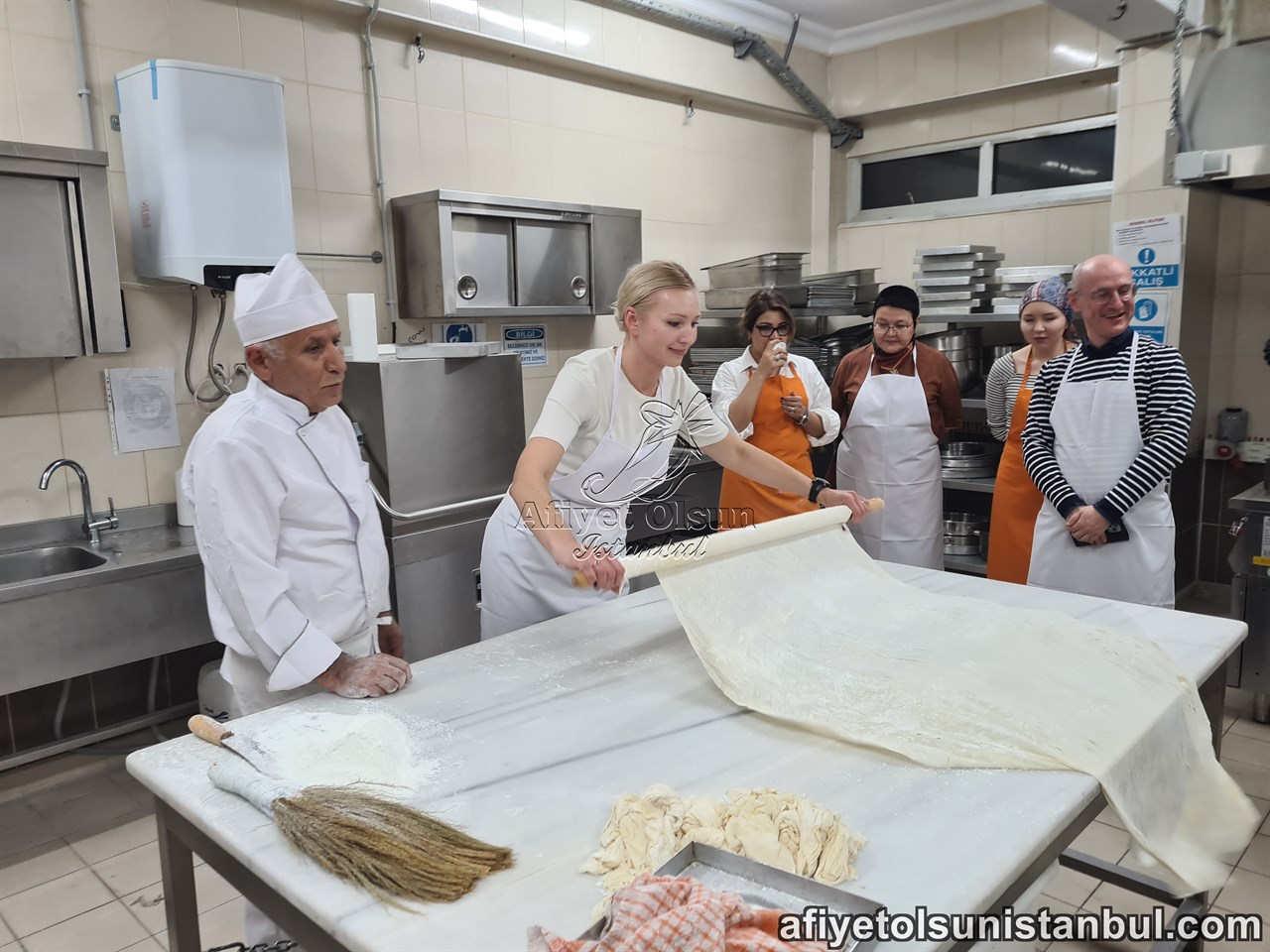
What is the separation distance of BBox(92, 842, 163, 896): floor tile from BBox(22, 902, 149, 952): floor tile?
0.35 ft

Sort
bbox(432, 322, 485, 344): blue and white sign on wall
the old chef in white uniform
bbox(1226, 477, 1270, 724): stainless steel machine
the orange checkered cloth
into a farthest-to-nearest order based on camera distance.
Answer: bbox(432, 322, 485, 344): blue and white sign on wall
bbox(1226, 477, 1270, 724): stainless steel machine
the old chef in white uniform
the orange checkered cloth

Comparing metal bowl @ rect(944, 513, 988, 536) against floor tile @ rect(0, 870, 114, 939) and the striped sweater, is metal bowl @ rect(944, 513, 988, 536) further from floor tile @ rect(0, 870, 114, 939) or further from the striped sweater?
floor tile @ rect(0, 870, 114, 939)

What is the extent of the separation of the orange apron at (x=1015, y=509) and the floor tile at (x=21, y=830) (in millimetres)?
3202

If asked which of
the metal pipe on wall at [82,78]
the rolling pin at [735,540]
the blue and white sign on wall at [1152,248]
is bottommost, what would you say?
the rolling pin at [735,540]

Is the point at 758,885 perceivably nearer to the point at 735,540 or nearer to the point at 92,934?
the point at 735,540

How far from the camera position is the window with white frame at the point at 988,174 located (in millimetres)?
4660

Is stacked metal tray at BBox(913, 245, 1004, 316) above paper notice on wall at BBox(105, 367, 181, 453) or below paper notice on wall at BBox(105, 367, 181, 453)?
above

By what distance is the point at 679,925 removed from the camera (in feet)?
2.78

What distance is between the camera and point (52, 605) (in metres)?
2.53

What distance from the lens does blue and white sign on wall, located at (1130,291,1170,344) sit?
12.5 ft

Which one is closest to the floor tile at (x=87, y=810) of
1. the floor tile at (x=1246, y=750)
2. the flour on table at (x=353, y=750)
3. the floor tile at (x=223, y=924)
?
the floor tile at (x=223, y=924)

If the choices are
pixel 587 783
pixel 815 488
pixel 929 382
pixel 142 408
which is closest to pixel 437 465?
pixel 142 408

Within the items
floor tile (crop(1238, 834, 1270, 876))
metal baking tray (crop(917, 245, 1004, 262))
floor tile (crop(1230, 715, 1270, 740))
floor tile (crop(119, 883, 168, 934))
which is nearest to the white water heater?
floor tile (crop(119, 883, 168, 934))

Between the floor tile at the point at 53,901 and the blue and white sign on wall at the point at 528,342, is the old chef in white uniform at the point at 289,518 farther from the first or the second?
the blue and white sign on wall at the point at 528,342
